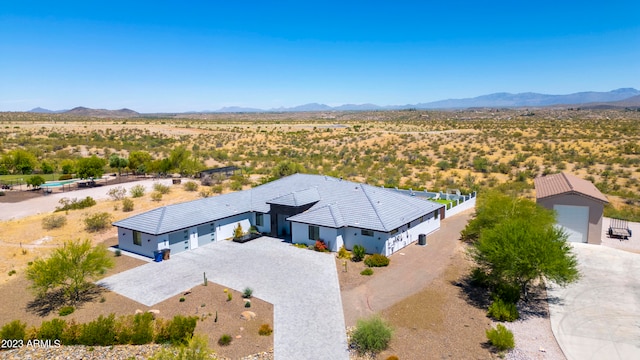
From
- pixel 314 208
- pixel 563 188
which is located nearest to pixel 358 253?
pixel 314 208

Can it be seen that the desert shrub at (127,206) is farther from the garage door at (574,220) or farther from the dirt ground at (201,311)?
the garage door at (574,220)

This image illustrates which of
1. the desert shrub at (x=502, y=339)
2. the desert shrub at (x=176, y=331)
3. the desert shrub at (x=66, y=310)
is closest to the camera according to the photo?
the desert shrub at (x=502, y=339)

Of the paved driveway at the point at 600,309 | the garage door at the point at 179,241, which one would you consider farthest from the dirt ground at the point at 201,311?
the paved driveway at the point at 600,309

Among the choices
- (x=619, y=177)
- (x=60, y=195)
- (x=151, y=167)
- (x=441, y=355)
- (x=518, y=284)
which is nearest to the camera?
(x=441, y=355)

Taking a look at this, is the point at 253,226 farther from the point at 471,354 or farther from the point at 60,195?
the point at 60,195

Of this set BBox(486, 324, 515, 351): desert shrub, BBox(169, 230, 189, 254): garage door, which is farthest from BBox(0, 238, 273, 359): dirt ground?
BBox(486, 324, 515, 351): desert shrub

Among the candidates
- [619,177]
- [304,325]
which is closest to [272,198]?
[304,325]

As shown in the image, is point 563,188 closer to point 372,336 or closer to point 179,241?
point 372,336
